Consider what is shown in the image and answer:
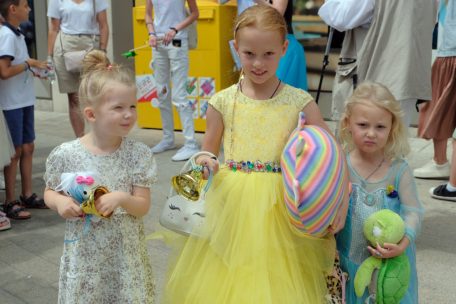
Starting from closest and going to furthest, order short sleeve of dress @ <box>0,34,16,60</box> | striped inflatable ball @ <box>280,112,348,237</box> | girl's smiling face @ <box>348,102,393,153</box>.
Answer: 1. striped inflatable ball @ <box>280,112,348,237</box>
2. girl's smiling face @ <box>348,102,393,153</box>
3. short sleeve of dress @ <box>0,34,16,60</box>

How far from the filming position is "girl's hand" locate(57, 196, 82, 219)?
2.34m

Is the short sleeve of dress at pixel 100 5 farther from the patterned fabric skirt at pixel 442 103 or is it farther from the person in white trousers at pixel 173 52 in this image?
the patterned fabric skirt at pixel 442 103

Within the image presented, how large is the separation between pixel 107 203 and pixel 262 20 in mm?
940

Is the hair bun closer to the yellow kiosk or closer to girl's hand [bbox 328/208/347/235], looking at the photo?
girl's hand [bbox 328/208/347/235]

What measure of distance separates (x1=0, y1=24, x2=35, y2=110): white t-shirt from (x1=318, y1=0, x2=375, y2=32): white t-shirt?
2381 millimetres

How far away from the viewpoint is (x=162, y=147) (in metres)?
6.88

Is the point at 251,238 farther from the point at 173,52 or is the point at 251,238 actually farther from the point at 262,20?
the point at 173,52

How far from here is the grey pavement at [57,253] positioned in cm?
354

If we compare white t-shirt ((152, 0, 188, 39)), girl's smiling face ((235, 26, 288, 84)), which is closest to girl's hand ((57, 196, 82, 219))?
girl's smiling face ((235, 26, 288, 84))

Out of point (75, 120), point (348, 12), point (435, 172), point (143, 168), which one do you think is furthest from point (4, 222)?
point (435, 172)

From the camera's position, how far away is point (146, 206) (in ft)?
8.25

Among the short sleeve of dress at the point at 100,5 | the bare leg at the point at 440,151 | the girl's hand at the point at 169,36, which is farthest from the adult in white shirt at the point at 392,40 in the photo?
the short sleeve of dress at the point at 100,5

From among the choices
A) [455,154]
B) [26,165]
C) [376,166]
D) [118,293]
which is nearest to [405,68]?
[376,166]

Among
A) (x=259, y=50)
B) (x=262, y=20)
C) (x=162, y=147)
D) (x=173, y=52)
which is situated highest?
(x=262, y=20)
